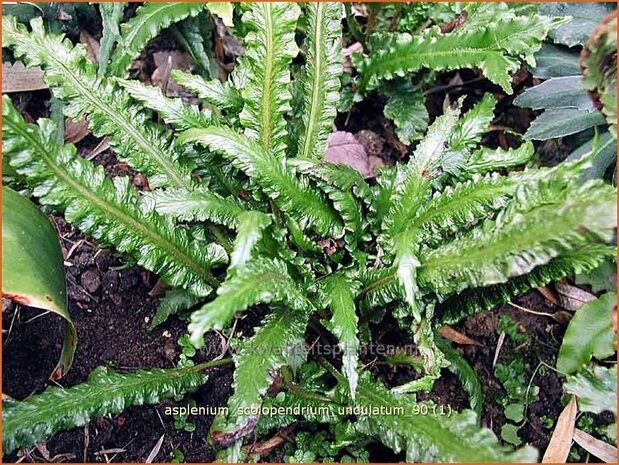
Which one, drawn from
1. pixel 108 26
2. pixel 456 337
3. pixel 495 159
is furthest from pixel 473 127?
pixel 108 26

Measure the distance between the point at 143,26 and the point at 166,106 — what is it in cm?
38

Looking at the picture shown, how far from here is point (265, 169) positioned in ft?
6.23

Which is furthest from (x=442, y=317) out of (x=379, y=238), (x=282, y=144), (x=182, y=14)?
(x=182, y=14)

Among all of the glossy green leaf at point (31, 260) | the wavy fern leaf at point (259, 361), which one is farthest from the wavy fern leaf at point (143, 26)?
the wavy fern leaf at point (259, 361)

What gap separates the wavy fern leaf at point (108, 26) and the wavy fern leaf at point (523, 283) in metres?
1.30

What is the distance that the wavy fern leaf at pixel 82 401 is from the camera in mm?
1790

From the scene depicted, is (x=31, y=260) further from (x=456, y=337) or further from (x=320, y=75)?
(x=456, y=337)

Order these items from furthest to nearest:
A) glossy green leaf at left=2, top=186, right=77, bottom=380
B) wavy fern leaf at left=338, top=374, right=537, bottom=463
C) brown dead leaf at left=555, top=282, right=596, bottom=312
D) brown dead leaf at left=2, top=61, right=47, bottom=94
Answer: brown dead leaf at left=2, top=61, right=47, bottom=94
brown dead leaf at left=555, top=282, right=596, bottom=312
glossy green leaf at left=2, top=186, right=77, bottom=380
wavy fern leaf at left=338, top=374, right=537, bottom=463

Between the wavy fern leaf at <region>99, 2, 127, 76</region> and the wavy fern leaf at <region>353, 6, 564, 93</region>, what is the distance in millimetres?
825

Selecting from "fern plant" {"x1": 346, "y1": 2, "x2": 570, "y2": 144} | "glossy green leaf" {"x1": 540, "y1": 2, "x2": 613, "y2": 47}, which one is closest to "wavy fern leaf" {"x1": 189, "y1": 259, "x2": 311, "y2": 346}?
"fern plant" {"x1": 346, "y1": 2, "x2": 570, "y2": 144}

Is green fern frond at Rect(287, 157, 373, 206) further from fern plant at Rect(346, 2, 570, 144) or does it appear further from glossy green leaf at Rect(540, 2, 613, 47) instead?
glossy green leaf at Rect(540, 2, 613, 47)

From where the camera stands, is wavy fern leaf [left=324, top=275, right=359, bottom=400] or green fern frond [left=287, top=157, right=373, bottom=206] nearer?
wavy fern leaf [left=324, top=275, right=359, bottom=400]

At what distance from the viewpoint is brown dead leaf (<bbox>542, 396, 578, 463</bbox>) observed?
212 centimetres

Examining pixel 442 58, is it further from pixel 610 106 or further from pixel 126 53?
pixel 126 53
